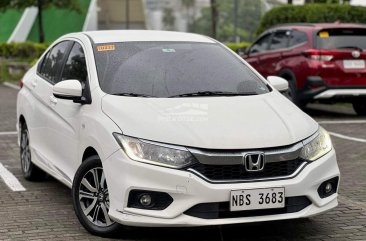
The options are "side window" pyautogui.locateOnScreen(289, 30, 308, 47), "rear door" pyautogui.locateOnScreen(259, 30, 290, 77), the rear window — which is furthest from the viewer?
"rear door" pyautogui.locateOnScreen(259, 30, 290, 77)

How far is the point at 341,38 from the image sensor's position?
43.0ft

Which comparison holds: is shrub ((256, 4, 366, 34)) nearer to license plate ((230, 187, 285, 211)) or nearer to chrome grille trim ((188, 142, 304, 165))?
chrome grille trim ((188, 142, 304, 165))

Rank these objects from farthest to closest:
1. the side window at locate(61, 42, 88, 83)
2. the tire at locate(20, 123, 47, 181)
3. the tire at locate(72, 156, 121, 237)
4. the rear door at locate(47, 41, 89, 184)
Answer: the tire at locate(20, 123, 47, 181) → the side window at locate(61, 42, 88, 83) → the rear door at locate(47, 41, 89, 184) → the tire at locate(72, 156, 121, 237)

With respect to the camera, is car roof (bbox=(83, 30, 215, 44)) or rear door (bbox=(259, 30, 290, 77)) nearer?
car roof (bbox=(83, 30, 215, 44))

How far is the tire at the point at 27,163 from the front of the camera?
25.0 ft

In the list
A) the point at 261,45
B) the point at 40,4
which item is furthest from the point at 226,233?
the point at 40,4

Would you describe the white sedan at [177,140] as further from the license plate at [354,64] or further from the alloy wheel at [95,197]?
the license plate at [354,64]

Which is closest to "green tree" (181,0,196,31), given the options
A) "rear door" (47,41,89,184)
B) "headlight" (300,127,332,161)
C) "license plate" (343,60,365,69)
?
"license plate" (343,60,365,69)

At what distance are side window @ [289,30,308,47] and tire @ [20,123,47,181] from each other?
6872mm

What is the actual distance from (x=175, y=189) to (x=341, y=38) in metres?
8.82

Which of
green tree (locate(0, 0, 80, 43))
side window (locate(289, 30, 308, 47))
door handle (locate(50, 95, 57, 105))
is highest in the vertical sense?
door handle (locate(50, 95, 57, 105))

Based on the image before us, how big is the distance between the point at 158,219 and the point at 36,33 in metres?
48.6

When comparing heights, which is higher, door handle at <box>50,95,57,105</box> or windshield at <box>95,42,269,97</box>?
windshield at <box>95,42,269,97</box>

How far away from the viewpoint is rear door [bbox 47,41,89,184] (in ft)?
19.8
